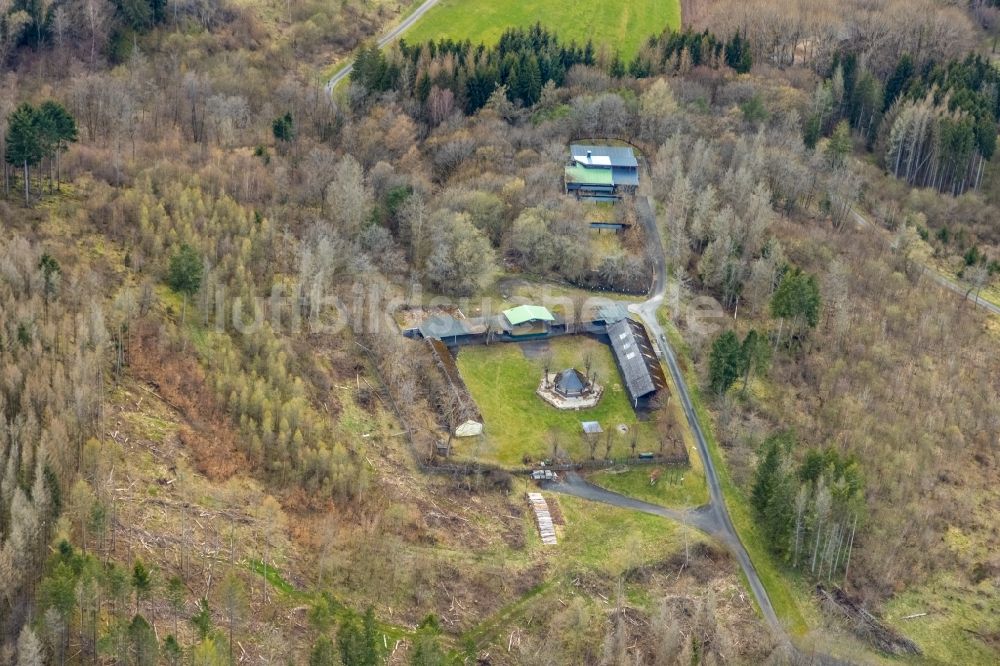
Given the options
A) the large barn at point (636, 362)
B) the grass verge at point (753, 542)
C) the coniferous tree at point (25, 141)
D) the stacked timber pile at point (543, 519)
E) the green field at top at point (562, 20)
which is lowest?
the grass verge at point (753, 542)

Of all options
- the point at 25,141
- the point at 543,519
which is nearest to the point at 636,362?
the point at 543,519

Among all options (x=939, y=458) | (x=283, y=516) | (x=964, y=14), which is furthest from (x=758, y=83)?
(x=283, y=516)

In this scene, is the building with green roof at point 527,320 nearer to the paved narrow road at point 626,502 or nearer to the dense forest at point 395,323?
the dense forest at point 395,323

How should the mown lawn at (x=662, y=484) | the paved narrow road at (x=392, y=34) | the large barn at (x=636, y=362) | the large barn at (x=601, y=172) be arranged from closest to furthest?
A: the mown lawn at (x=662, y=484)
the large barn at (x=636, y=362)
the large barn at (x=601, y=172)
the paved narrow road at (x=392, y=34)

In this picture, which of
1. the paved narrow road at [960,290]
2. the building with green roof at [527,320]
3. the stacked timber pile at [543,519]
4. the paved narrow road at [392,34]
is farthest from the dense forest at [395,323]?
the building with green roof at [527,320]

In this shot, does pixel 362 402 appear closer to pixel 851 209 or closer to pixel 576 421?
pixel 576 421

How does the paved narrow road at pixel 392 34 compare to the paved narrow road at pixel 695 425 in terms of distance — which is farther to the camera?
the paved narrow road at pixel 392 34
